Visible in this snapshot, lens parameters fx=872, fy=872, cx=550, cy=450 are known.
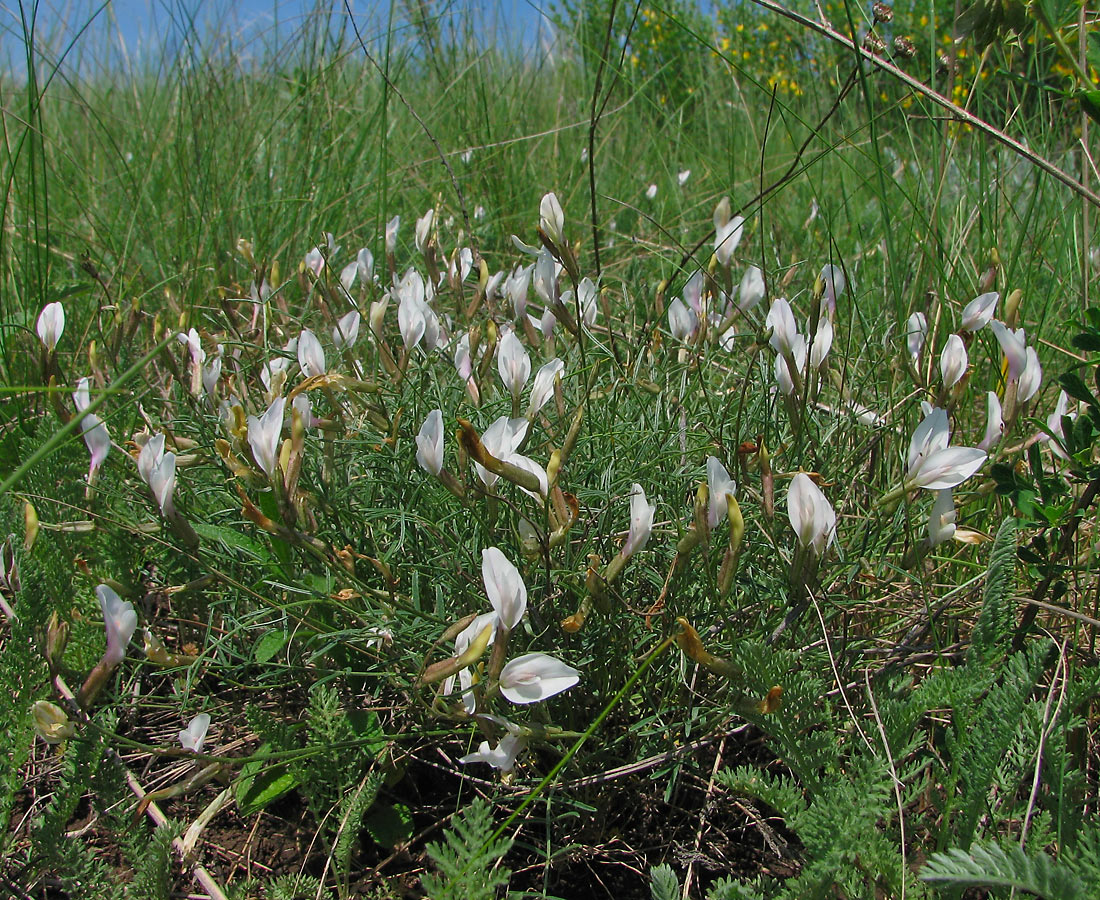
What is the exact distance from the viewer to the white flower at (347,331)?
1.45 metres

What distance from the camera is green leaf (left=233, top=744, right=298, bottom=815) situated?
1.09 m

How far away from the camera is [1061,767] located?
0.89 meters

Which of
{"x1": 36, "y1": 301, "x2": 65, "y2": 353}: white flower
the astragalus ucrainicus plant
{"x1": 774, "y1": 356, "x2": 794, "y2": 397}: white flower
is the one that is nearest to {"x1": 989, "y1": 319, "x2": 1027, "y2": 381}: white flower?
the astragalus ucrainicus plant

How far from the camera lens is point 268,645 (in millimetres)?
1176

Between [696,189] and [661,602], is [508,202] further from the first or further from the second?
[661,602]

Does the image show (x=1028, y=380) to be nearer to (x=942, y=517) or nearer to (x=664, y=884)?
(x=942, y=517)

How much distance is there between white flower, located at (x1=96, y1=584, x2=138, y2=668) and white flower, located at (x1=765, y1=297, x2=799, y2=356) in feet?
2.69

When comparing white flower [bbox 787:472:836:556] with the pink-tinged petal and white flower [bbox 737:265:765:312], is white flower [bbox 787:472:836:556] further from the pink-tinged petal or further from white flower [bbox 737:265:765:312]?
white flower [bbox 737:265:765:312]

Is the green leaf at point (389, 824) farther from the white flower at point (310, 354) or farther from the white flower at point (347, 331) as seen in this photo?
the white flower at point (347, 331)

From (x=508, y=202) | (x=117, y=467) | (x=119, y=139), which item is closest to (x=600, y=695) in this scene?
(x=117, y=467)

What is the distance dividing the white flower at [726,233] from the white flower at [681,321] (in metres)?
0.11

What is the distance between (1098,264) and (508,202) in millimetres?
1861

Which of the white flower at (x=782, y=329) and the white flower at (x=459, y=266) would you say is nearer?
the white flower at (x=782, y=329)

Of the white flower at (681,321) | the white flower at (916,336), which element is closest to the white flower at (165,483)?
the white flower at (681,321)
